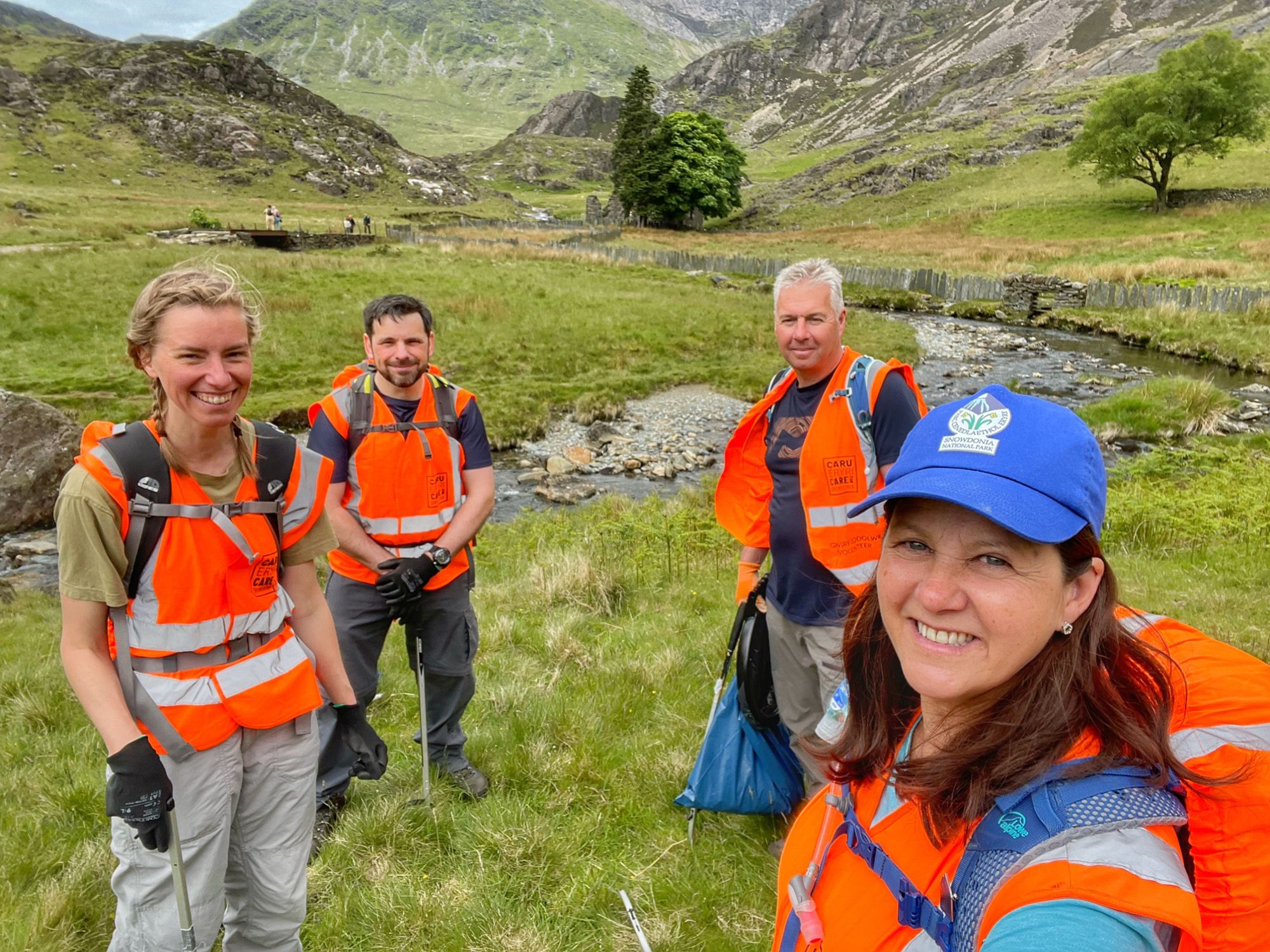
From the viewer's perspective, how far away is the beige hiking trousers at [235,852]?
2656 millimetres

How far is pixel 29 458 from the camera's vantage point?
455 inches

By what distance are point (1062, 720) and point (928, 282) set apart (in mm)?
37018

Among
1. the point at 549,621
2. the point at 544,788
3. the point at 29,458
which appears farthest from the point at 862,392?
the point at 29,458

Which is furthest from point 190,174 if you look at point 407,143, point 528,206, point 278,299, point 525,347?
point 407,143

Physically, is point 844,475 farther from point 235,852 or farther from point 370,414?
point 235,852

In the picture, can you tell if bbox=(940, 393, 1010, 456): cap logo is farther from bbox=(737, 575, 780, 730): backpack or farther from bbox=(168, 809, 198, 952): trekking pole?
bbox=(168, 809, 198, 952): trekking pole

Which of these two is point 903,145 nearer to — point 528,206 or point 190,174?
point 528,206

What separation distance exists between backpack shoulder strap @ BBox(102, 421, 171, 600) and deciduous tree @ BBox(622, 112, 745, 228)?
65.4m

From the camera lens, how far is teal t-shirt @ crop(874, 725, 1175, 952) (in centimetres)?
109

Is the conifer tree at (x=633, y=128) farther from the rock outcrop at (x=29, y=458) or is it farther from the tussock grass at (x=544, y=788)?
the tussock grass at (x=544, y=788)

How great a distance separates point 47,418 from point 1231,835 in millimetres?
14907

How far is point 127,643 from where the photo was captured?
2.57 metres

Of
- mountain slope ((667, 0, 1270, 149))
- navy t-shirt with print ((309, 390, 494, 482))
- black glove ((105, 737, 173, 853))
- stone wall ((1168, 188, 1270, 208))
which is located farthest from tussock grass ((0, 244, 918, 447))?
mountain slope ((667, 0, 1270, 149))

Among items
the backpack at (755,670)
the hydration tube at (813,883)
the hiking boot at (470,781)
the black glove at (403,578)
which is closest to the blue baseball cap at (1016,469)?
the hydration tube at (813,883)
